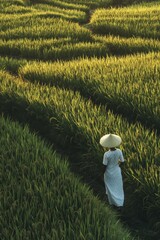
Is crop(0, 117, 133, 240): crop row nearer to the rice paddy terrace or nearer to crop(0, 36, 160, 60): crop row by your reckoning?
the rice paddy terrace

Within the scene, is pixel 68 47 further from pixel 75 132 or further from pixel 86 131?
pixel 86 131

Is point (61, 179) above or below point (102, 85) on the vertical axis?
below

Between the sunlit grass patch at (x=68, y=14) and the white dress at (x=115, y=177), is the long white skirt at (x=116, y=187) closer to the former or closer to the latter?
the white dress at (x=115, y=177)

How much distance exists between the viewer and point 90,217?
3.20m

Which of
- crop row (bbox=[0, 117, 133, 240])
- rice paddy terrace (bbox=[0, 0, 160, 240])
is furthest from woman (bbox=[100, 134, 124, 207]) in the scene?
crop row (bbox=[0, 117, 133, 240])

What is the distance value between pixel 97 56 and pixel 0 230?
5.64 metres

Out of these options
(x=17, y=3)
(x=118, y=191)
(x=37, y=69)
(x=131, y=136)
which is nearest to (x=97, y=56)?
(x=37, y=69)

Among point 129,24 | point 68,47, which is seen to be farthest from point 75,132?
point 129,24

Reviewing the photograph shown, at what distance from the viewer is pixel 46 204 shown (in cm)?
331

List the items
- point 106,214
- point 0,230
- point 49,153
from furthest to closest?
point 49,153
point 106,214
point 0,230

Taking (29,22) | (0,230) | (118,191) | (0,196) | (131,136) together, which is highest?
(29,22)

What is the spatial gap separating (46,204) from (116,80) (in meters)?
3.22

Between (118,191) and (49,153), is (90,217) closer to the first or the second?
(118,191)

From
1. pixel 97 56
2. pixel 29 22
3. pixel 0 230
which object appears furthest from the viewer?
pixel 29 22
